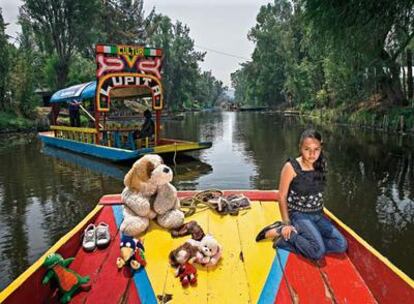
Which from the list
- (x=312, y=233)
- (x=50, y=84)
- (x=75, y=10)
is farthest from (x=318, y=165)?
(x=50, y=84)

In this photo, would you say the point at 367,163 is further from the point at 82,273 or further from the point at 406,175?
the point at 82,273

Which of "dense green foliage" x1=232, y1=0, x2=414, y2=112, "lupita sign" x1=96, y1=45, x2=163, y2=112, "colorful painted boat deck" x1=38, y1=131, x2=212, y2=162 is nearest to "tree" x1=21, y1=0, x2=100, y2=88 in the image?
"dense green foliage" x1=232, y1=0, x2=414, y2=112

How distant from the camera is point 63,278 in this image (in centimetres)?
333

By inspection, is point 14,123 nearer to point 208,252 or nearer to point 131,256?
point 131,256

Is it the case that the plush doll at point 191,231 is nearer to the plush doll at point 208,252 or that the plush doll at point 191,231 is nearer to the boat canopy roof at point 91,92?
the plush doll at point 208,252

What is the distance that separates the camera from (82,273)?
3.71 metres

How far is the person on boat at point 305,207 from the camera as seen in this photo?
12.9 ft

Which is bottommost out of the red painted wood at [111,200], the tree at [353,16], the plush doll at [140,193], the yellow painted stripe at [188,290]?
the yellow painted stripe at [188,290]

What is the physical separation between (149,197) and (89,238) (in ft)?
2.79

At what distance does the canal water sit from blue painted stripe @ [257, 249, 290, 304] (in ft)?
7.63

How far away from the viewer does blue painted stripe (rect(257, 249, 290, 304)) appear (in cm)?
311

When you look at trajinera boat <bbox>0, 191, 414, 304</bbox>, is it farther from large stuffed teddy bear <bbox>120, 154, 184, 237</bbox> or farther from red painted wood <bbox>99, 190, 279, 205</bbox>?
red painted wood <bbox>99, 190, 279, 205</bbox>

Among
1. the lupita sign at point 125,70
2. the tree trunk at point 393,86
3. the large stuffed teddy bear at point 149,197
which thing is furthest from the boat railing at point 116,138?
the tree trunk at point 393,86

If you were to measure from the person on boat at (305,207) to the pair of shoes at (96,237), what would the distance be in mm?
1738
